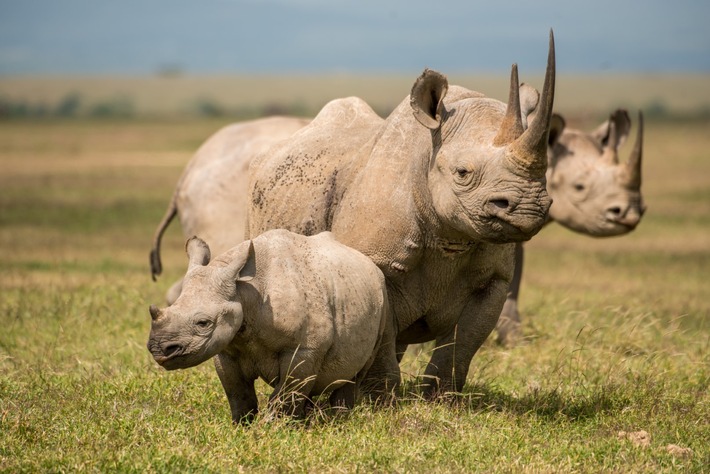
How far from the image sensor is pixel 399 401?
281 inches

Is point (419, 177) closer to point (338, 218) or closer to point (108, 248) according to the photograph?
point (338, 218)

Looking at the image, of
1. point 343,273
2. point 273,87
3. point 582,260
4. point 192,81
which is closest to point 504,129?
point 343,273

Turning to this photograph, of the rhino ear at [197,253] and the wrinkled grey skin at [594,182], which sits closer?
the rhino ear at [197,253]

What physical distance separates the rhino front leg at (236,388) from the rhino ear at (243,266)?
48cm

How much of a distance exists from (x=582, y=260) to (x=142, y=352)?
33.7 ft

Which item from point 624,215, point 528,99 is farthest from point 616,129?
point 528,99

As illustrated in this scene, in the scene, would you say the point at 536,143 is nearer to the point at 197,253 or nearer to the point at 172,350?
the point at 197,253

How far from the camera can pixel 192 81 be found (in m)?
170

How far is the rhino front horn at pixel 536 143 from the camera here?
616cm

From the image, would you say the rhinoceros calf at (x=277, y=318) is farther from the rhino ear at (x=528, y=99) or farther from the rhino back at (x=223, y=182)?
the rhino back at (x=223, y=182)

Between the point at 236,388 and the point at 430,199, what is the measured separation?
148cm

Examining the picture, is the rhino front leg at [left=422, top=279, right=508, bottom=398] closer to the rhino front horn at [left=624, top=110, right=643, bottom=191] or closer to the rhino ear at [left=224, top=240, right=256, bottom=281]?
the rhino ear at [left=224, top=240, right=256, bottom=281]

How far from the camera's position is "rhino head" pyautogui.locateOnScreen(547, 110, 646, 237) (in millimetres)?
11406

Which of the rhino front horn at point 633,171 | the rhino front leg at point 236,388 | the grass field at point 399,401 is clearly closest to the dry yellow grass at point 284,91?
the grass field at point 399,401
